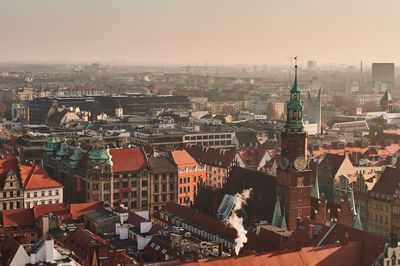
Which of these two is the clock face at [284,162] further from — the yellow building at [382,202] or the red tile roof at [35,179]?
the red tile roof at [35,179]

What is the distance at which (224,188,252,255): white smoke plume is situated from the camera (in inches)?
3770

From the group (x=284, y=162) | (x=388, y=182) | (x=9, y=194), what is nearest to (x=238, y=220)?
(x=284, y=162)

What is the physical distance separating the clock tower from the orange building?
3852 centimetres

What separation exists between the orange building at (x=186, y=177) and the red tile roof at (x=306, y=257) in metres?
67.6

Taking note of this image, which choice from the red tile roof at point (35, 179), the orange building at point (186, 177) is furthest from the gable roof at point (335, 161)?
the red tile roof at point (35, 179)

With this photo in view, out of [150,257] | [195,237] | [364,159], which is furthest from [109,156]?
[364,159]

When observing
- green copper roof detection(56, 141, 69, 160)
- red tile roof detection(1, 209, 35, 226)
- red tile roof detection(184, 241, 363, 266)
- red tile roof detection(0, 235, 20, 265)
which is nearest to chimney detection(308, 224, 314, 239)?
red tile roof detection(184, 241, 363, 266)

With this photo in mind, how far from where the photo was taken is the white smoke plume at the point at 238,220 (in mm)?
95750

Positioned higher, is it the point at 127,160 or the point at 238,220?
the point at 127,160

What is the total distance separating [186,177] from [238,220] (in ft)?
133

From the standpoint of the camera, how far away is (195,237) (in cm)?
10412

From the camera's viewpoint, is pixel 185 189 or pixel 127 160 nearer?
pixel 127 160

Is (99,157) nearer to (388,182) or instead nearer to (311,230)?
(388,182)

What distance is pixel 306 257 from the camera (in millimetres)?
78938
